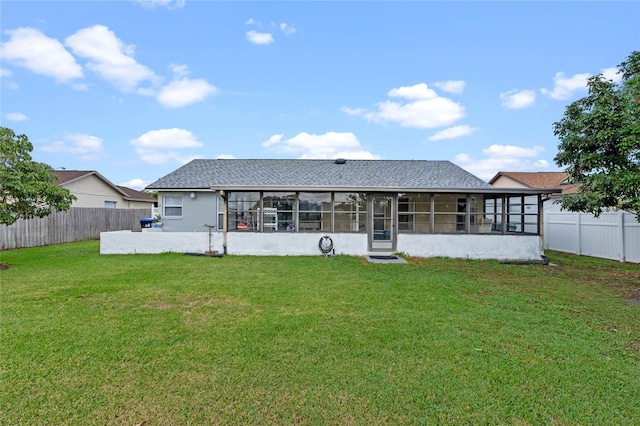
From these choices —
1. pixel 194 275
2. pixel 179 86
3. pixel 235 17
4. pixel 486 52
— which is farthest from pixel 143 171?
pixel 486 52

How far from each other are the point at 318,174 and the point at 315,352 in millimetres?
11090

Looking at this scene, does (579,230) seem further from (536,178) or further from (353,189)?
(536,178)

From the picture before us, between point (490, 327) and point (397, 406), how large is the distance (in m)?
2.40

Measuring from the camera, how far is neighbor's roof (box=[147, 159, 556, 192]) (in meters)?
12.8

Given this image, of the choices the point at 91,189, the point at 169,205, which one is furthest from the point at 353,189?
the point at 91,189

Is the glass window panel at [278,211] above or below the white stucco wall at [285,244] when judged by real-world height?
above

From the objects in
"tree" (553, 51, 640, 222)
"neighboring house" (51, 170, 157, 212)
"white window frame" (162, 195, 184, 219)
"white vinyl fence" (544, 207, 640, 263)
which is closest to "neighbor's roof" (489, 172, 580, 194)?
"white vinyl fence" (544, 207, 640, 263)

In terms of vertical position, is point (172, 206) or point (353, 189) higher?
point (353, 189)

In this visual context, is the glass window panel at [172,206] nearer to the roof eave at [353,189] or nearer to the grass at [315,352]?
the roof eave at [353,189]

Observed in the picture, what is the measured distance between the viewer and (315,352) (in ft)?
11.0

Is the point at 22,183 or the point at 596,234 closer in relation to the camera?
the point at 22,183

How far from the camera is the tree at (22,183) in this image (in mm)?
8094

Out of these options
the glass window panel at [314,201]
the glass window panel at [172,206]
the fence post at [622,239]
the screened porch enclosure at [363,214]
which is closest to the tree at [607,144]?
the screened porch enclosure at [363,214]

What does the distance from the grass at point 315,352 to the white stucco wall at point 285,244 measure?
149 inches
